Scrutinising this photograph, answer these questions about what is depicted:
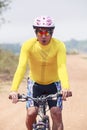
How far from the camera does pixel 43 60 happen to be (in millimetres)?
6645

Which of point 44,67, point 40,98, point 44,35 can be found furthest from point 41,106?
point 44,35

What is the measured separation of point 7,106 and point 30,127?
635cm

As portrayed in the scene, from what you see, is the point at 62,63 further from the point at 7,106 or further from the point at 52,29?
the point at 7,106

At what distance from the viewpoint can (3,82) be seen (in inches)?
744

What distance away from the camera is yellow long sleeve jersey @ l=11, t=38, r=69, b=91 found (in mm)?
6453

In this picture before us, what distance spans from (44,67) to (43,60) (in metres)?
0.14

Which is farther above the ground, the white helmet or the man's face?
the white helmet

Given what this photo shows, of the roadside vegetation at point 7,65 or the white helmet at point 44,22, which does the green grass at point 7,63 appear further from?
the white helmet at point 44,22

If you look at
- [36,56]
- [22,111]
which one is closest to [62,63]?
[36,56]

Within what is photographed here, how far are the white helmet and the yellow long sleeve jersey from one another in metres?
0.33

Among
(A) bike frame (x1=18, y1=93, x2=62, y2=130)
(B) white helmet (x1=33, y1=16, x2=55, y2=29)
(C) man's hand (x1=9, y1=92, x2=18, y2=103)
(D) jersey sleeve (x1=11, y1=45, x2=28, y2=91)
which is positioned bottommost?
(A) bike frame (x1=18, y1=93, x2=62, y2=130)

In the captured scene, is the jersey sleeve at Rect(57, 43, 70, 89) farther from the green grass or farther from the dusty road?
the green grass

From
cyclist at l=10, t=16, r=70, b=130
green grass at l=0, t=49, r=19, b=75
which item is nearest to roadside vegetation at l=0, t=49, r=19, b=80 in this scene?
green grass at l=0, t=49, r=19, b=75

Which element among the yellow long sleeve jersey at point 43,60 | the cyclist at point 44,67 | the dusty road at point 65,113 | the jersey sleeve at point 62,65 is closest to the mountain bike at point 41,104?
the cyclist at point 44,67
